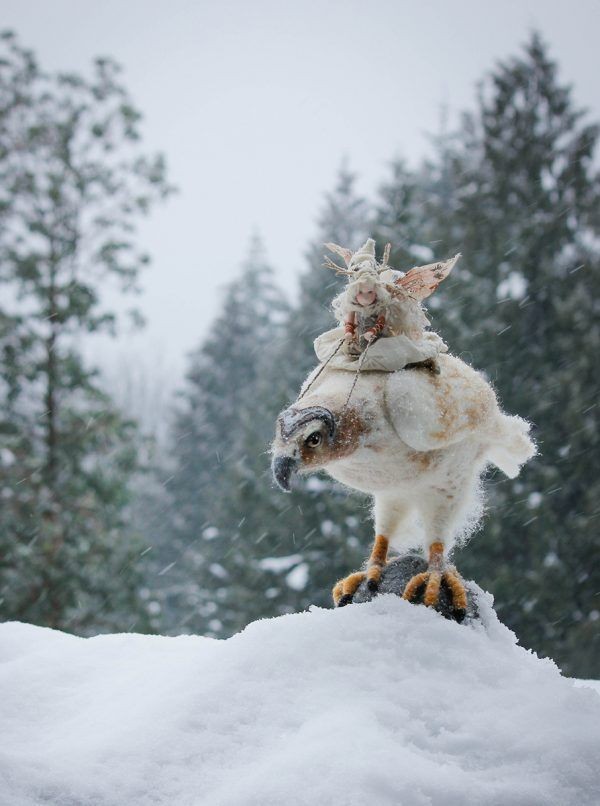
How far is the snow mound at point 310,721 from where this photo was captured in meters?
1.39

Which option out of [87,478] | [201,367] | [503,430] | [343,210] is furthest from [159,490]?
[503,430]

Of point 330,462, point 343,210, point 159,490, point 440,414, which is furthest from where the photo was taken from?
point 159,490

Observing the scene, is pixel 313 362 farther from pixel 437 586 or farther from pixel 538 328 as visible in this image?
pixel 437 586

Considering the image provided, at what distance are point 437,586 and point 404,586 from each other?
0.18 m

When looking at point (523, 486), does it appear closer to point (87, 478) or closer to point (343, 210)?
point (87, 478)

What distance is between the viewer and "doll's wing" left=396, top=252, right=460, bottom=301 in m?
2.42

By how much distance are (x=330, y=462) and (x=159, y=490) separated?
53.6ft

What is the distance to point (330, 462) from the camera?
2.00 meters

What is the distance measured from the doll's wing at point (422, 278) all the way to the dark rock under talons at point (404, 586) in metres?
0.94

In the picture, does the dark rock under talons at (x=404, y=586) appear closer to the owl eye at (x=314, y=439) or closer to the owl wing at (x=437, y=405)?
the owl wing at (x=437, y=405)

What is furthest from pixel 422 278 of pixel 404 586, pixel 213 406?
pixel 213 406

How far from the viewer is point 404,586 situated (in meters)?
2.43

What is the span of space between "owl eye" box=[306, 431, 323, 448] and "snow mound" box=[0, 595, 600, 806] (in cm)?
52

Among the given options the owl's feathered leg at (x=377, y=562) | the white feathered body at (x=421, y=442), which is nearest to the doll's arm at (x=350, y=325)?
the white feathered body at (x=421, y=442)
